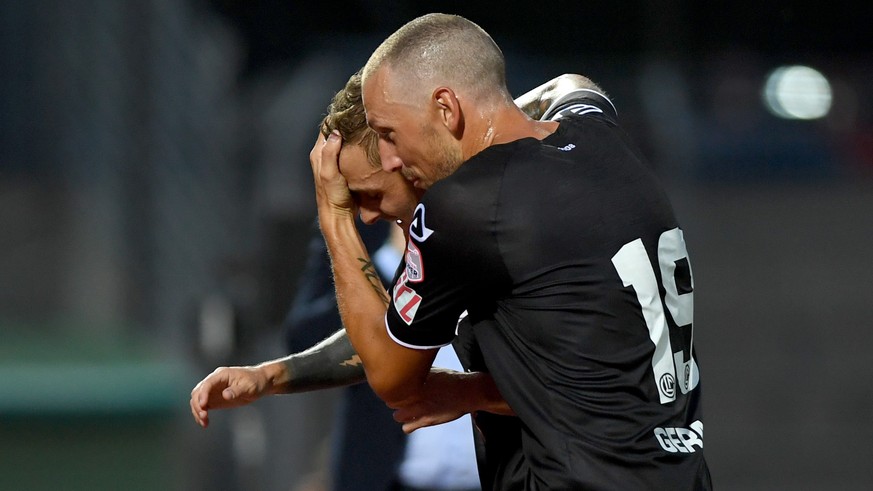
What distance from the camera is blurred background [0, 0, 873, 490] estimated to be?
6.71 meters

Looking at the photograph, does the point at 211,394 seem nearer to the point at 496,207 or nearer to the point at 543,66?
the point at 496,207

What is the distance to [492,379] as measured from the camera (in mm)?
2818

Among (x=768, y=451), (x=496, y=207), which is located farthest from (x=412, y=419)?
(x=768, y=451)

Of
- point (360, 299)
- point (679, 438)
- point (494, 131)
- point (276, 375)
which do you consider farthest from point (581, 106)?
point (276, 375)

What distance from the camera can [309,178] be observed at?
8.64m

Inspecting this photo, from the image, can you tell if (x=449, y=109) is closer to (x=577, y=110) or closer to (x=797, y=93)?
(x=577, y=110)

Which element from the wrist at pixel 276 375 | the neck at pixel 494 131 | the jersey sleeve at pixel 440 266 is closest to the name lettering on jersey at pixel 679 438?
the jersey sleeve at pixel 440 266

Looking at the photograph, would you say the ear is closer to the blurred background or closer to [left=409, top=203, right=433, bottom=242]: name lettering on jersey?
[left=409, top=203, right=433, bottom=242]: name lettering on jersey

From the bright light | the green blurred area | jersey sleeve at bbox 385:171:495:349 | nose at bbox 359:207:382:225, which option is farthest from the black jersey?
the bright light

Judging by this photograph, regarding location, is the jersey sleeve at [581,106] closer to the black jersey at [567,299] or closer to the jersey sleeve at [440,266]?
the black jersey at [567,299]

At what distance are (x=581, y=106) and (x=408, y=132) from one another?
1.72ft

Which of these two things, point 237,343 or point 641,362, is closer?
point 641,362

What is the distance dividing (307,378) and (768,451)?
21.9 ft

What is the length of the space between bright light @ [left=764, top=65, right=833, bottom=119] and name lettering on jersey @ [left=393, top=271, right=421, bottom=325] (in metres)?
6.64
